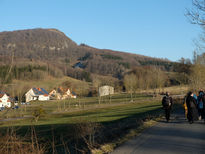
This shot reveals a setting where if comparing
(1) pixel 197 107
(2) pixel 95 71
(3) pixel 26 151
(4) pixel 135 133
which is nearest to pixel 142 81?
(1) pixel 197 107

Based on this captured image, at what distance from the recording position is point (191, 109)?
14672 mm

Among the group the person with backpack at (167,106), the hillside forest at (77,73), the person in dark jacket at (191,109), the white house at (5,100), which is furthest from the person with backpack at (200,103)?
the white house at (5,100)

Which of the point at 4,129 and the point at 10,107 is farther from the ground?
the point at 10,107

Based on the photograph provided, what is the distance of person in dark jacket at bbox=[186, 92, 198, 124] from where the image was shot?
14.7 meters

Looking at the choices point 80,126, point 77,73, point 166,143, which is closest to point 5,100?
point 166,143

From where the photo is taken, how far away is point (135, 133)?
1162cm

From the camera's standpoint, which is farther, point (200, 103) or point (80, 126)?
point (200, 103)

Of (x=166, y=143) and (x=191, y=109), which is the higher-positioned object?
(x=191, y=109)

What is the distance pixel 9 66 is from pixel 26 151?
270 cm

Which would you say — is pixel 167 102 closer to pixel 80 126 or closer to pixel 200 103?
pixel 200 103

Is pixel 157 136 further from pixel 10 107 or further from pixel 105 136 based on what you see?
pixel 10 107

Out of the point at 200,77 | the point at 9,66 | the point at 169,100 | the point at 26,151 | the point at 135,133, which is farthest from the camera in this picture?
the point at 200,77

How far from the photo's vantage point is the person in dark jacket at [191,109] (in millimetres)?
14734

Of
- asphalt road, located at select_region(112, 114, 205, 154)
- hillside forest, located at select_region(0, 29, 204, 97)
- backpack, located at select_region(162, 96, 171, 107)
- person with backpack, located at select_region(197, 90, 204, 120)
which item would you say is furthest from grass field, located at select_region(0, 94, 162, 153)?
person with backpack, located at select_region(197, 90, 204, 120)
